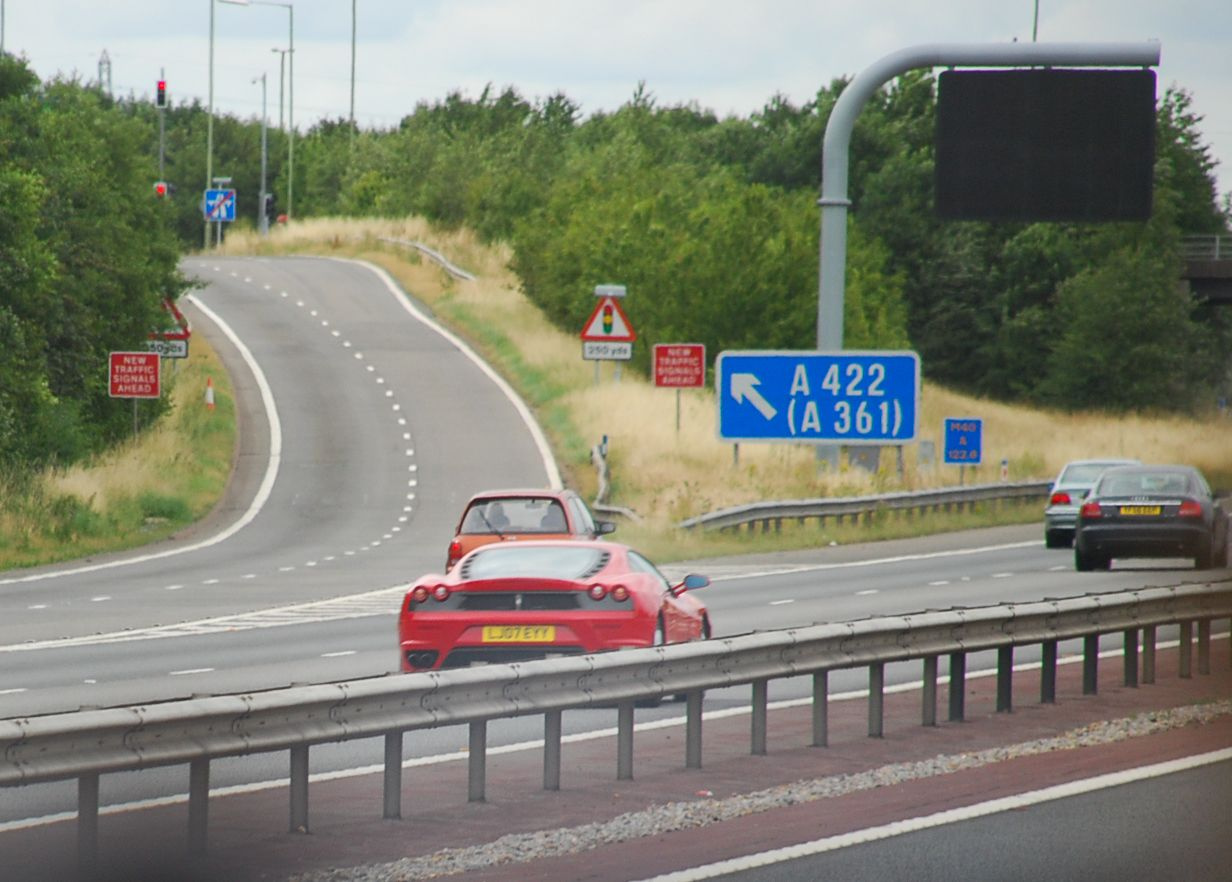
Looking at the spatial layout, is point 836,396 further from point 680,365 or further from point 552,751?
point 680,365

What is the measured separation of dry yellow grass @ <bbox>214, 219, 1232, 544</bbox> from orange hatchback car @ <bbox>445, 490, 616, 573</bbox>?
13.2ft

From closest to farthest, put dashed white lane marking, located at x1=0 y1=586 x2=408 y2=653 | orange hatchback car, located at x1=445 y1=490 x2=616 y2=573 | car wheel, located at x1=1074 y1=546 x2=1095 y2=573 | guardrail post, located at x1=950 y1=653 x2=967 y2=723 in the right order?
1. guardrail post, located at x1=950 y1=653 x2=967 y2=723
2. dashed white lane marking, located at x1=0 y1=586 x2=408 y2=653
3. orange hatchback car, located at x1=445 y1=490 x2=616 y2=573
4. car wheel, located at x1=1074 y1=546 x2=1095 y2=573

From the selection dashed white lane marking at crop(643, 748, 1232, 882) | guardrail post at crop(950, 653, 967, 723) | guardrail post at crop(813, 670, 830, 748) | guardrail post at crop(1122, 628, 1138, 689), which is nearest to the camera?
dashed white lane marking at crop(643, 748, 1232, 882)

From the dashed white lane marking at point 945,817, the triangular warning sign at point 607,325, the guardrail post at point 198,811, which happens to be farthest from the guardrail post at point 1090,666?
the triangular warning sign at point 607,325

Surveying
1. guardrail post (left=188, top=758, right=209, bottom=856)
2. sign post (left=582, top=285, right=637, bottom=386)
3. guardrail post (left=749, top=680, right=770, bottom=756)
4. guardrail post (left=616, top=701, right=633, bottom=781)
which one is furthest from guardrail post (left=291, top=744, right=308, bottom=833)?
sign post (left=582, top=285, right=637, bottom=386)

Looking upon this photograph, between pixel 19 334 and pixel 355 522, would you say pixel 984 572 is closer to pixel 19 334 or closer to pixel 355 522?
pixel 355 522

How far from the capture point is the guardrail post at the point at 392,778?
10.3 m

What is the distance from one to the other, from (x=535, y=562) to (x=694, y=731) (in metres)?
3.99

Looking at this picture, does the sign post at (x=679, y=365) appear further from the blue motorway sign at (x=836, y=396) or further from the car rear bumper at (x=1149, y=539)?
the blue motorway sign at (x=836, y=396)

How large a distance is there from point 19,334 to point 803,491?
1497 cm

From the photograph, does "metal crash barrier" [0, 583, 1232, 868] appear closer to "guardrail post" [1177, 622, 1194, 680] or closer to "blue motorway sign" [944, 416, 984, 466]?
"guardrail post" [1177, 622, 1194, 680]

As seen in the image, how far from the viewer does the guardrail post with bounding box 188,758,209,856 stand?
30.1 ft

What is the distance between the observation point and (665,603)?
16.3 metres

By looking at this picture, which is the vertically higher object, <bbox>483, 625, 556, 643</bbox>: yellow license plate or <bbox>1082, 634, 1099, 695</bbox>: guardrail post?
<bbox>483, 625, 556, 643</bbox>: yellow license plate
